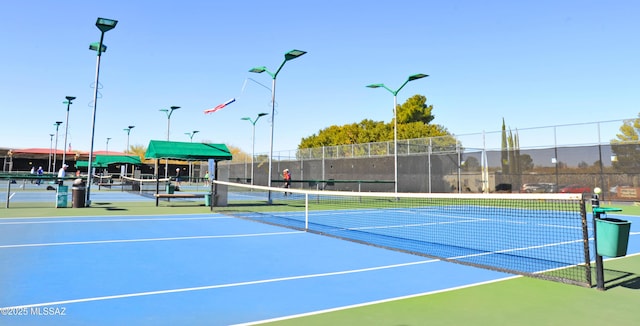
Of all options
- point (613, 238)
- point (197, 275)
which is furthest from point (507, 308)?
point (197, 275)

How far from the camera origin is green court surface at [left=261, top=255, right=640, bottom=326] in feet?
12.6

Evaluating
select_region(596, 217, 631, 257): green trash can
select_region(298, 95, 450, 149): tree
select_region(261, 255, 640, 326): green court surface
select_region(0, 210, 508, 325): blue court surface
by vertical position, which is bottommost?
select_region(261, 255, 640, 326): green court surface

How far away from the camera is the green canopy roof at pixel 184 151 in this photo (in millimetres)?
17531

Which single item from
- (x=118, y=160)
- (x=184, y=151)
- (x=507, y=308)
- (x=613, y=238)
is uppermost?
(x=118, y=160)

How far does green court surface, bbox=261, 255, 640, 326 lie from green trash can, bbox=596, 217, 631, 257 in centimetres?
47

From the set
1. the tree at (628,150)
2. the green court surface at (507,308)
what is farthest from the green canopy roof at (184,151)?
the tree at (628,150)

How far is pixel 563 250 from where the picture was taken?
7.79 m

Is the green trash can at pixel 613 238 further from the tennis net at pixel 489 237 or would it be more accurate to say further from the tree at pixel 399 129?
the tree at pixel 399 129

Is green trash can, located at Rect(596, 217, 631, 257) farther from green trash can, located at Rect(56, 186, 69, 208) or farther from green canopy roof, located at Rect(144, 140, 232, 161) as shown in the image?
green trash can, located at Rect(56, 186, 69, 208)

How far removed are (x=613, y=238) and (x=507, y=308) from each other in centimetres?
174

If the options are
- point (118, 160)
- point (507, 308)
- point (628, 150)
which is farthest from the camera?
point (118, 160)

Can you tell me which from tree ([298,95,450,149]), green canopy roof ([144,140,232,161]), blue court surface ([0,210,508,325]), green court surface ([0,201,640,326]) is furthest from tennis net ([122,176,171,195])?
tree ([298,95,450,149])

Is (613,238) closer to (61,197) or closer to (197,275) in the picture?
(197,275)

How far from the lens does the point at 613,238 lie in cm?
484
